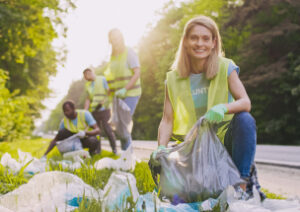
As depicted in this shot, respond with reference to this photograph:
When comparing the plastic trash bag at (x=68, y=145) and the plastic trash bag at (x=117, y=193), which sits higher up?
the plastic trash bag at (x=117, y=193)

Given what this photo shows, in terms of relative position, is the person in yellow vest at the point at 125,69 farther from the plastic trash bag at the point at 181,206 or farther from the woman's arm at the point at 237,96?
the plastic trash bag at the point at 181,206

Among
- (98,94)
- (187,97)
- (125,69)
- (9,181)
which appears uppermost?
(125,69)

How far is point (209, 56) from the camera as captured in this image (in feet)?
8.28

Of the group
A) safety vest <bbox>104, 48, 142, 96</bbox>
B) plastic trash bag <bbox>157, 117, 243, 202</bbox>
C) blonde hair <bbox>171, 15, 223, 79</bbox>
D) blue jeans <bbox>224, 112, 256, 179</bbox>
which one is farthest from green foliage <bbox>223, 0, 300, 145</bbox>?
plastic trash bag <bbox>157, 117, 243, 202</bbox>

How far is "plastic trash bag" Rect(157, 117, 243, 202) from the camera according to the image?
78.3 inches

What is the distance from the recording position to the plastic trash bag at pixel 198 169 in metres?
1.99

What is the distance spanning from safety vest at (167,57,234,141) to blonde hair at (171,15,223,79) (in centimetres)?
4

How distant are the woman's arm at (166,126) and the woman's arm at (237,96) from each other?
0.50 m

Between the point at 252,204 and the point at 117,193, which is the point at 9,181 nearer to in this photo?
the point at 117,193

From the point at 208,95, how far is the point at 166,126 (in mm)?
406

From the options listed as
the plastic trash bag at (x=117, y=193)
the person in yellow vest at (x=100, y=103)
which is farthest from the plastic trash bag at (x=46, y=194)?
the person in yellow vest at (x=100, y=103)

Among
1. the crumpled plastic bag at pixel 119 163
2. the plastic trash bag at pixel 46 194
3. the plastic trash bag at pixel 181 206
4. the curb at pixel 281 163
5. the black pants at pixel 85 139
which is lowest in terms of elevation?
the curb at pixel 281 163

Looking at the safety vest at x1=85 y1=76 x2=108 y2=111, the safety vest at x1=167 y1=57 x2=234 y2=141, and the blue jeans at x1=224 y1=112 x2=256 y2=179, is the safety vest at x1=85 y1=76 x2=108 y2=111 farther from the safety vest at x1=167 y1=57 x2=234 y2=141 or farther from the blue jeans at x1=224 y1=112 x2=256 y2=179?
the blue jeans at x1=224 y1=112 x2=256 y2=179

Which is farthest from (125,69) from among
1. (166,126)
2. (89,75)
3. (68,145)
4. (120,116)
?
(166,126)
